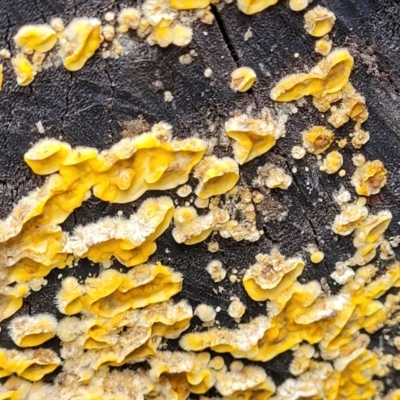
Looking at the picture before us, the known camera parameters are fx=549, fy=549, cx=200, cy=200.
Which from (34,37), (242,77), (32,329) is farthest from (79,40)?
(32,329)

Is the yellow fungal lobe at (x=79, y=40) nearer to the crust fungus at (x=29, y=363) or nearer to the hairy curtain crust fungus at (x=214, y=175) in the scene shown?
the hairy curtain crust fungus at (x=214, y=175)

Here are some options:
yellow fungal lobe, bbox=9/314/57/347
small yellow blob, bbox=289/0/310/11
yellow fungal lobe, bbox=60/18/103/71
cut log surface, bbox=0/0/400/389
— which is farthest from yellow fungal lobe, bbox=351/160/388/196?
yellow fungal lobe, bbox=9/314/57/347

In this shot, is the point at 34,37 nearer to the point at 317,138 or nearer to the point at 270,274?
the point at 317,138

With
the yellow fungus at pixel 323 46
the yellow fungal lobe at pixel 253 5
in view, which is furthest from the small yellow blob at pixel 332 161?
the yellow fungal lobe at pixel 253 5

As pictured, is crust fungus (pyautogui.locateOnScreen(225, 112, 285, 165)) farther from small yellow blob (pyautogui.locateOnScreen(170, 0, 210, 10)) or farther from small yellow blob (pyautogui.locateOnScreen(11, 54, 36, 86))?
small yellow blob (pyautogui.locateOnScreen(11, 54, 36, 86))

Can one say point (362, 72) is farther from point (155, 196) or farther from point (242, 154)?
point (155, 196)

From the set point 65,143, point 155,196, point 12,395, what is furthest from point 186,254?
point 12,395
